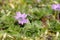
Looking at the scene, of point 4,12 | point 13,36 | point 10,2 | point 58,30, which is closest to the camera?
point 13,36

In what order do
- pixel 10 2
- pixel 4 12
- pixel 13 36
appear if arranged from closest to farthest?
pixel 13 36
pixel 4 12
pixel 10 2

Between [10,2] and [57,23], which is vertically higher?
[10,2]

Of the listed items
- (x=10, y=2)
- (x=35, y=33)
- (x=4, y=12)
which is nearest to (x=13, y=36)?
(x=35, y=33)

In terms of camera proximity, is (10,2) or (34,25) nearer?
(34,25)

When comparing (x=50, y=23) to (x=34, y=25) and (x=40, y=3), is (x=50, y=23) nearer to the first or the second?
(x=34, y=25)

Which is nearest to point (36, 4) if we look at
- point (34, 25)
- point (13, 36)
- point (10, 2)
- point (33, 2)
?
point (33, 2)

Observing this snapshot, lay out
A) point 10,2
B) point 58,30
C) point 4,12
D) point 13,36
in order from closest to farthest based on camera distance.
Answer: point 13,36
point 58,30
point 4,12
point 10,2

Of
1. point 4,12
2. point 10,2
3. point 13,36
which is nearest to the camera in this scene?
point 13,36

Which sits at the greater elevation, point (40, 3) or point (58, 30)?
point (40, 3)

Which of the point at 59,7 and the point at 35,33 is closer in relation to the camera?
the point at 35,33

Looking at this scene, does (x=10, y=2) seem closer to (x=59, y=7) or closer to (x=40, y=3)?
(x=40, y=3)
